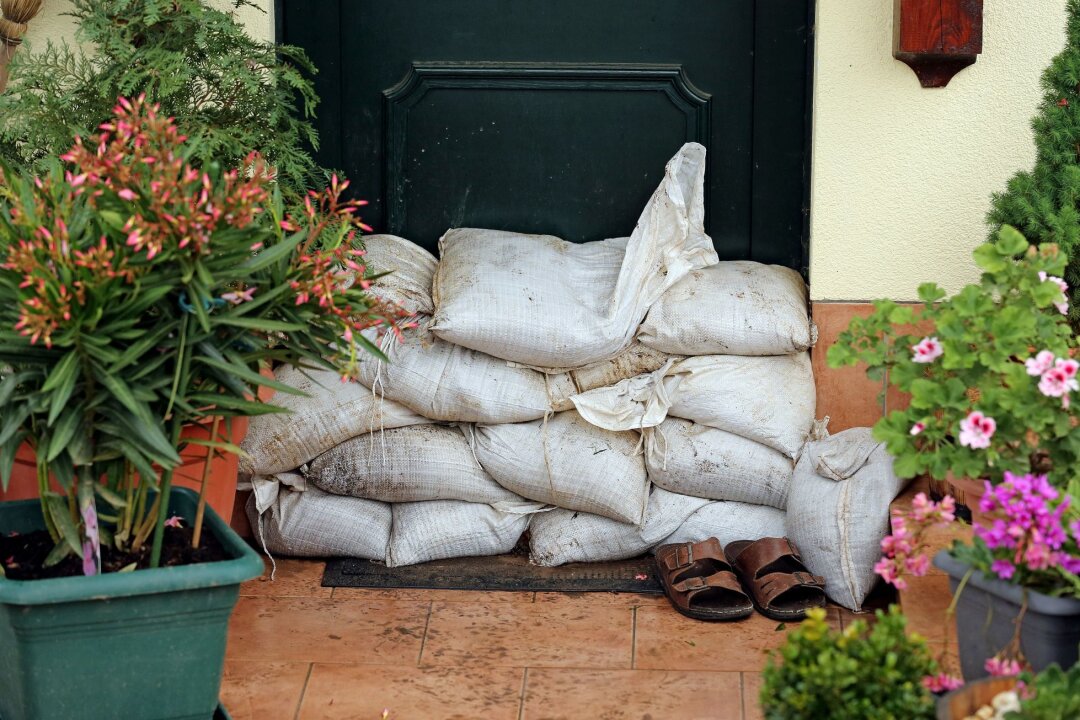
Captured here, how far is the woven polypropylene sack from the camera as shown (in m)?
3.55

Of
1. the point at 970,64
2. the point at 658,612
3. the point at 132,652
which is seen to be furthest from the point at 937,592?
the point at 132,652

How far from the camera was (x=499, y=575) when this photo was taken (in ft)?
11.5

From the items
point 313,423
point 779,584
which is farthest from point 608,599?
point 313,423

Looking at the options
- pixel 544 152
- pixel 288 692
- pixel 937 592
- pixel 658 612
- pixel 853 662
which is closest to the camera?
pixel 853 662

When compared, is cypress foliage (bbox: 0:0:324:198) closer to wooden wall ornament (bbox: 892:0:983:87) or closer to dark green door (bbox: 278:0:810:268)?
dark green door (bbox: 278:0:810:268)

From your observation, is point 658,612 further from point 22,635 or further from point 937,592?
point 22,635

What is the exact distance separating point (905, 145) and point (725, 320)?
2.48 ft

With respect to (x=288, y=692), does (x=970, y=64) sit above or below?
above

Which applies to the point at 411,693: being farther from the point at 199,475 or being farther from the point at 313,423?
the point at 313,423

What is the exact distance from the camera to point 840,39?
12.0ft

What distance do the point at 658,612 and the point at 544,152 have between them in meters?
1.39

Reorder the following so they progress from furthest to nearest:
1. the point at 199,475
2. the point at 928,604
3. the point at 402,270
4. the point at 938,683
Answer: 1. the point at 402,270
2. the point at 199,475
3. the point at 928,604
4. the point at 938,683

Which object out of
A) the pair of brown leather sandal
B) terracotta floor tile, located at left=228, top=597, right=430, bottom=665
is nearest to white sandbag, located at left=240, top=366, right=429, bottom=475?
terracotta floor tile, located at left=228, top=597, right=430, bottom=665

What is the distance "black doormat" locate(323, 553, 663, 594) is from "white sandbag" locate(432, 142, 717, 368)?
55 centimetres
